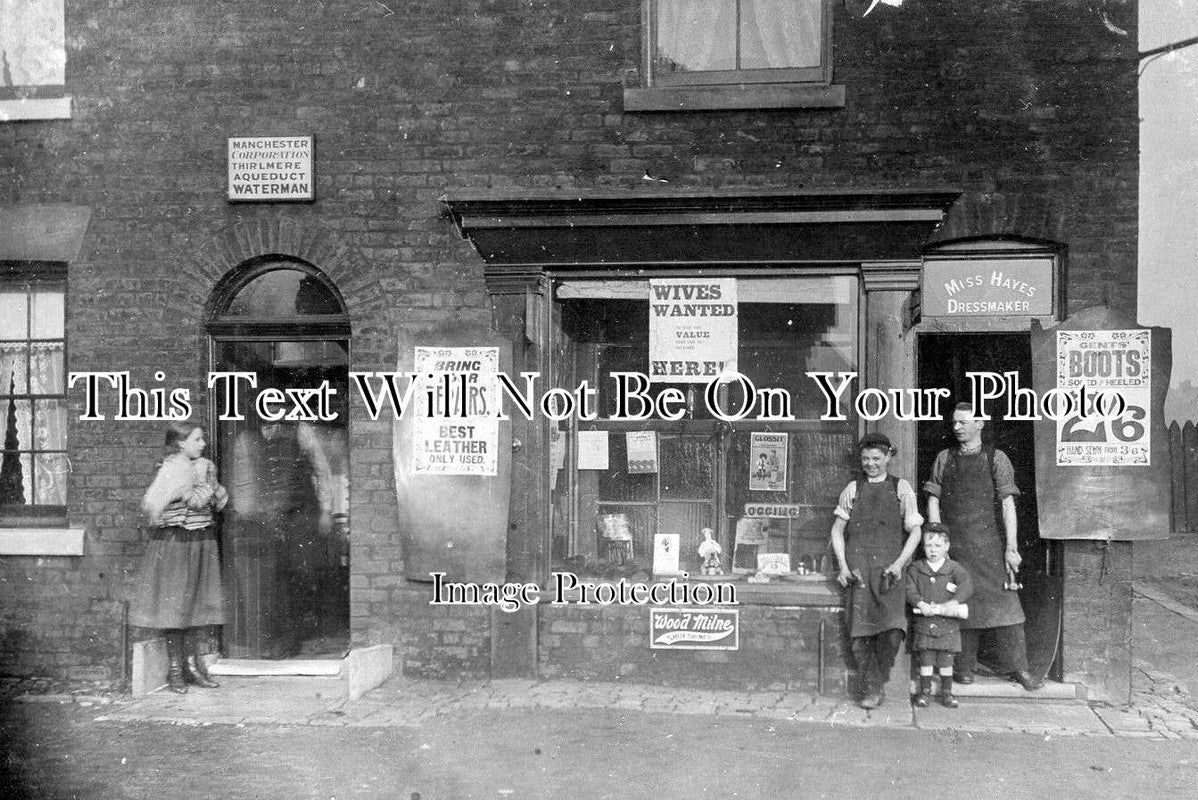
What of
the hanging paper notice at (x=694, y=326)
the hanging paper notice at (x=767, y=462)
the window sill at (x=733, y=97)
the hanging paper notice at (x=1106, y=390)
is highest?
the window sill at (x=733, y=97)

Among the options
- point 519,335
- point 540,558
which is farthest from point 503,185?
point 540,558

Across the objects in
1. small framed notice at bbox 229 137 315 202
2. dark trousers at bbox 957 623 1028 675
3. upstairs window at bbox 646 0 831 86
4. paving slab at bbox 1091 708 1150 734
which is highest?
upstairs window at bbox 646 0 831 86

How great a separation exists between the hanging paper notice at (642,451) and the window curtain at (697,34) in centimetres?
262

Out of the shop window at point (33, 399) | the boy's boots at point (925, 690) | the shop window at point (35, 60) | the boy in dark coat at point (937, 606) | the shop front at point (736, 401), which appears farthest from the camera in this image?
the shop window at point (33, 399)

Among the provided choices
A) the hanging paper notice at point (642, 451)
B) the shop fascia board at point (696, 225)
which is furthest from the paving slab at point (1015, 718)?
the shop fascia board at point (696, 225)

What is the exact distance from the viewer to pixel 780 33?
23.1 feet

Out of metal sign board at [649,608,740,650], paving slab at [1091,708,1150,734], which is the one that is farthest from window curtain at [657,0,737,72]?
paving slab at [1091,708,1150,734]

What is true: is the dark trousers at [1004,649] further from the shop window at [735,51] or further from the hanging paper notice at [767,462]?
the shop window at [735,51]

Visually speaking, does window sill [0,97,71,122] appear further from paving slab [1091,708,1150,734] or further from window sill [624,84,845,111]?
paving slab [1091,708,1150,734]

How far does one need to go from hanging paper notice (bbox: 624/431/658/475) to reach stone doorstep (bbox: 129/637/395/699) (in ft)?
7.21

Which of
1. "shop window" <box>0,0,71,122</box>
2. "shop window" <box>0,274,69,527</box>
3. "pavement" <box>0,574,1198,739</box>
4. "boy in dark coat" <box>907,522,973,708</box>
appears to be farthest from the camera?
"shop window" <box>0,274,69,527</box>

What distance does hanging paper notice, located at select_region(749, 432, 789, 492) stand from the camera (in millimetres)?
7203

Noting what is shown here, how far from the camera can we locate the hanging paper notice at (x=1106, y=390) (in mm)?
6660

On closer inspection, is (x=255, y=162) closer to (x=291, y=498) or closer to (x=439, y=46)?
(x=439, y=46)
